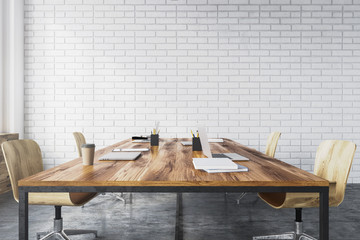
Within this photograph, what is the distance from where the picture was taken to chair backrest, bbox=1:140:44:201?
176cm

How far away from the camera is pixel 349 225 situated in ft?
8.69

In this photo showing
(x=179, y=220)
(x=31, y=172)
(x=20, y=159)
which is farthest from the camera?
(x=179, y=220)

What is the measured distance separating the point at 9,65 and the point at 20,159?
9.54 feet

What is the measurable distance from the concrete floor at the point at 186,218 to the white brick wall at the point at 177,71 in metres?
1.29

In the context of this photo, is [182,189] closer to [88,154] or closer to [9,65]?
[88,154]

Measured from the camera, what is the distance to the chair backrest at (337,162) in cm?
182

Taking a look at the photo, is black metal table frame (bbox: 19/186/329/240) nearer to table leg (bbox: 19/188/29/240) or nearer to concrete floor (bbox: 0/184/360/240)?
table leg (bbox: 19/188/29/240)

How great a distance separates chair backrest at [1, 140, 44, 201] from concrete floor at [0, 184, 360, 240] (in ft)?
2.52

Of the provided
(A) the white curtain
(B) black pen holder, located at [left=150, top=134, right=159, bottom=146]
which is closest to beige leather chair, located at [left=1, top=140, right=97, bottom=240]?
(B) black pen holder, located at [left=150, top=134, right=159, bottom=146]

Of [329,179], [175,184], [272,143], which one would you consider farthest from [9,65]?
[329,179]

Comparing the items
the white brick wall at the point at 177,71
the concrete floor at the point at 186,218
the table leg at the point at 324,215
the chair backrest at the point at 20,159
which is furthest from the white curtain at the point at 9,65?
the table leg at the point at 324,215

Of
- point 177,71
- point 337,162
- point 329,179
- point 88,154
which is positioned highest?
point 177,71

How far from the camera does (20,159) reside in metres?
1.90

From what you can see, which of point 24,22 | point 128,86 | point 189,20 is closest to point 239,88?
point 189,20
